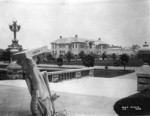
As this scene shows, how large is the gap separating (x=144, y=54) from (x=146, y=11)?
4.41 ft

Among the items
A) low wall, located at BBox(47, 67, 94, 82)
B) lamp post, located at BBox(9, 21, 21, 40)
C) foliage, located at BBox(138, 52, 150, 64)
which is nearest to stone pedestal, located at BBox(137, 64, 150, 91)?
foliage, located at BBox(138, 52, 150, 64)

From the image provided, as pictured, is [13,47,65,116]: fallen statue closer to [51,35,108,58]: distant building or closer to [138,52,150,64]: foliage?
[138,52,150,64]: foliage

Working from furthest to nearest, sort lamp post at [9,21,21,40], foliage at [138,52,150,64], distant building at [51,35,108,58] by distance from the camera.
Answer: distant building at [51,35,108,58] → lamp post at [9,21,21,40] → foliage at [138,52,150,64]

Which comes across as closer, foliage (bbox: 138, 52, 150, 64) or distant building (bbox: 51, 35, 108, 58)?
foliage (bbox: 138, 52, 150, 64)

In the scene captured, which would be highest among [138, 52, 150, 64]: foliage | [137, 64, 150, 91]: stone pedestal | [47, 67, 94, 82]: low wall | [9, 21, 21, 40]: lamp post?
[9, 21, 21, 40]: lamp post

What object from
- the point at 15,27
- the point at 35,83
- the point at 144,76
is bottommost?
the point at 144,76

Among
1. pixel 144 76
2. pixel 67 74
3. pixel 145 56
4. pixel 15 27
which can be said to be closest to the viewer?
pixel 145 56

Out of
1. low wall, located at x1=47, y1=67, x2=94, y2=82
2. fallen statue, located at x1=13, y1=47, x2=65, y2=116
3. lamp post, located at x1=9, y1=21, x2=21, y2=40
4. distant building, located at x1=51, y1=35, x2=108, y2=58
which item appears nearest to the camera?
fallen statue, located at x1=13, y1=47, x2=65, y2=116

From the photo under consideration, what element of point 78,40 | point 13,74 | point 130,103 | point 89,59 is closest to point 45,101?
point 130,103

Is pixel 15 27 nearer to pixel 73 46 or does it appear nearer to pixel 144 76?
pixel 144 76

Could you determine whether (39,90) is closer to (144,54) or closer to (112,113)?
(112,113)

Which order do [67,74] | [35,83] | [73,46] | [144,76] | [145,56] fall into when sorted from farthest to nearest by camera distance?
[73,46] < [67,74] < [144,76] < [145,56] < [35,83]

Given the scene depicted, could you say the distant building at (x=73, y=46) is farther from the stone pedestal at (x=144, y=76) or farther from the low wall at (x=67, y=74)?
the stone pedestal at (x=144, y=76)

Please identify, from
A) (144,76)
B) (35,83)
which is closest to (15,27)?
(144,76)
